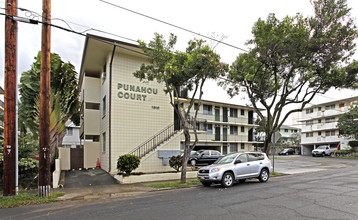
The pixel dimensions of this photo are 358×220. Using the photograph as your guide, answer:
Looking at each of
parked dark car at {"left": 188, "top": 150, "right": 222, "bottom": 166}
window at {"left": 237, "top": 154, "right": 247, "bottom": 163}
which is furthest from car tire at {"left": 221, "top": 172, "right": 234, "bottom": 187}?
parked dark car at {"left": 188, "top": 150, "right": 222, "bottom": 166}

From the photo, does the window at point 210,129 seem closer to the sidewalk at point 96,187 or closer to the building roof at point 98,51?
the building roof at point 98,51

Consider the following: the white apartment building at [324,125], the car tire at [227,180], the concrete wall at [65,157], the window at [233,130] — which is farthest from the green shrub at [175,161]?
the white apartment building at [324,125]

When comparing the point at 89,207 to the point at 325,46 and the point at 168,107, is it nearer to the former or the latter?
the point at 168,107

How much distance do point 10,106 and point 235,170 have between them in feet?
32.3

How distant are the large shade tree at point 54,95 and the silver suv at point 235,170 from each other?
386 inches

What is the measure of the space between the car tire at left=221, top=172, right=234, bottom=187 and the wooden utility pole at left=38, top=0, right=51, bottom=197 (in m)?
7.28

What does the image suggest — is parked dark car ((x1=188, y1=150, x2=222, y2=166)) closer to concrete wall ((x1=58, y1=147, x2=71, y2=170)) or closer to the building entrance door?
the building entrance door

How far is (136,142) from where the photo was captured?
1661 centimetres

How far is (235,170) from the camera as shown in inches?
448

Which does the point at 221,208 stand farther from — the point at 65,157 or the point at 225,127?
the point at 225,127

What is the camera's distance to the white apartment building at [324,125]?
4597 cm

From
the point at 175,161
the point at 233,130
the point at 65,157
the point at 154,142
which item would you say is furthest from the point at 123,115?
the point at 233,130

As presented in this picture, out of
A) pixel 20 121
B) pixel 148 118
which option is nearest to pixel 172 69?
pixel 148 118

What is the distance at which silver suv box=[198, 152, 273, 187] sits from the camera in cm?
1102
